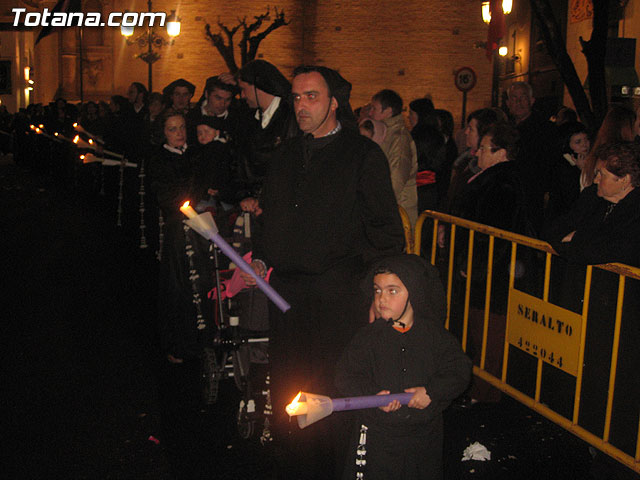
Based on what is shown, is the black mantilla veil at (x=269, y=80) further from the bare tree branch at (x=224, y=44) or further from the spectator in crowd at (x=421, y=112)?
the bare tree branch at (x=224, y=44)

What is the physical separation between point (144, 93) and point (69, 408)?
8902mm

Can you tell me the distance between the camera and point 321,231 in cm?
398

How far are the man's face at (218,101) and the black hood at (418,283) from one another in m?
3.97

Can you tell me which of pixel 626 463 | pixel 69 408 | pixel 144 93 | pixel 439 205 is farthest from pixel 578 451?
pixel 144 93

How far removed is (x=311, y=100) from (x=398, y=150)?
4.38 metres

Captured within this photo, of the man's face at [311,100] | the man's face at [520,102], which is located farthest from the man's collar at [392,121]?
the man's face at [311,100]

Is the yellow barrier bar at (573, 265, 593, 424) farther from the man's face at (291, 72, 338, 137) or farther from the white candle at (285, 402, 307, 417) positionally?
the white candle at (285, 402, 307, 417)

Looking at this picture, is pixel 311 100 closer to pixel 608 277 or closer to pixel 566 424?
pixel 608 277

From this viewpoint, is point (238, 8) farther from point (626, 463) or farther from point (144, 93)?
point (626, 463)

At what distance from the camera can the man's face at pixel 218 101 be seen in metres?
7.34

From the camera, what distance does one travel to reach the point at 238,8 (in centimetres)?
4019

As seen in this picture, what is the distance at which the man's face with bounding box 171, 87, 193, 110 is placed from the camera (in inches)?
402

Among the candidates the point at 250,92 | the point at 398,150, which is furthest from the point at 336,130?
the point at 398,150

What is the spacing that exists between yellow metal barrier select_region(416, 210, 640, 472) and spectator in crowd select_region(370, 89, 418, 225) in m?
1.63
